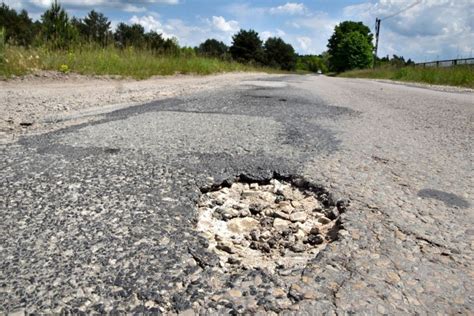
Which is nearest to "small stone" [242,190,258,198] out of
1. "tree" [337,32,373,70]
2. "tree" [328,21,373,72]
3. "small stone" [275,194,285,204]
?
"small stone" [275,194,285,204]

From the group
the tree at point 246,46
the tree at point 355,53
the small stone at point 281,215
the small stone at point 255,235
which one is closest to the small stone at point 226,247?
the small stone at point 255,235

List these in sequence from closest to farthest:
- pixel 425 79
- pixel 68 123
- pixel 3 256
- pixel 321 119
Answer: pixel 3 256 → pixel 68 123 → pixel 321 119 → pixel 425 79

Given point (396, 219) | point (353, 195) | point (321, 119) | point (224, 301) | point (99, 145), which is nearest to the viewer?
point (224, 301)

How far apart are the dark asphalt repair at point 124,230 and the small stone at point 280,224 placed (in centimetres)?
26

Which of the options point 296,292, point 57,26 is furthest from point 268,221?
point 57,26

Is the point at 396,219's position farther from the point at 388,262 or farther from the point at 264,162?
the point at 264,162

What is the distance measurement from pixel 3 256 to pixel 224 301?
71 cm

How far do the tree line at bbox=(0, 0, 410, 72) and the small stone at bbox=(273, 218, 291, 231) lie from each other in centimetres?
1026

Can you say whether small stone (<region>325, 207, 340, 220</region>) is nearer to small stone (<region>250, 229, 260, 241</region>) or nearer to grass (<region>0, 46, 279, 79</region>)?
small stone (<region>250, 229, 260, 241</region>)

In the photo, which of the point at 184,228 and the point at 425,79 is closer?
the point at 184,228

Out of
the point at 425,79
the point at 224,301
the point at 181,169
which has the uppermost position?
→ the point at 425,79

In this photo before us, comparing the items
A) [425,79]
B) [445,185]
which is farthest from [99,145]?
[425,79]

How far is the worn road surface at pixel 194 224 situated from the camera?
1.02 meters

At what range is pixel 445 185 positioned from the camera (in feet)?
6.39
